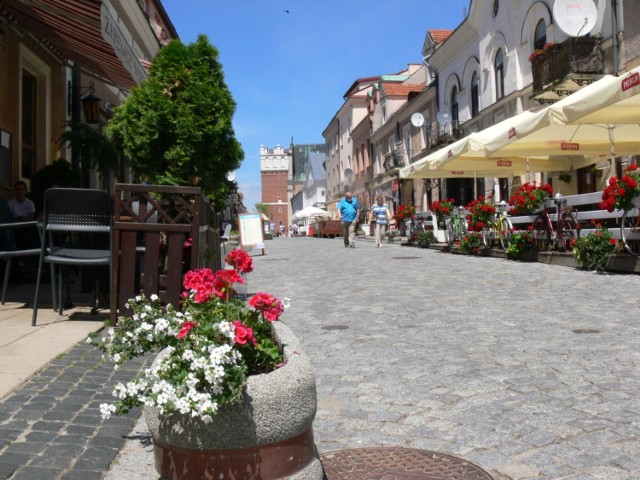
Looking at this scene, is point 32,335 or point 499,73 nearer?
point 32,335

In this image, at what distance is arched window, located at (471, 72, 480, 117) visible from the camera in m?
27.3

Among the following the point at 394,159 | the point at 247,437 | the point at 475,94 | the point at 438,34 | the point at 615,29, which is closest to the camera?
the point at 247,437

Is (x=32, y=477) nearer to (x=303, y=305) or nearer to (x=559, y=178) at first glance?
(x=303, y=305)

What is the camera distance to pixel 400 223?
1026 inches

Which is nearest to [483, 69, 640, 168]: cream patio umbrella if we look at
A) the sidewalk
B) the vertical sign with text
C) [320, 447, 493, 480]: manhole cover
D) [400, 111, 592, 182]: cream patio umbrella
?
[400, 111, 592, 182]: cream patio umbrella

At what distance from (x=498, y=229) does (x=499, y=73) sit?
10.9 m

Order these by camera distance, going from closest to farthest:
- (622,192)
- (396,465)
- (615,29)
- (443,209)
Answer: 1. (396,465)
2. (622,192)
3. (615,29)
4. (443,209)

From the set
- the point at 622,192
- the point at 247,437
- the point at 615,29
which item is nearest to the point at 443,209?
the point at 615,29

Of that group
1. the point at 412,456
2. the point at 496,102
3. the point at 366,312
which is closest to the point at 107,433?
the point at 412,456

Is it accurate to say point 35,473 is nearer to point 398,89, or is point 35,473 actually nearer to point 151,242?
point 151,242

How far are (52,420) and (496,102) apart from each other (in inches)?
904

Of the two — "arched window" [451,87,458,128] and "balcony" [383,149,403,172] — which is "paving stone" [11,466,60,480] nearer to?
"arched window" [451,87,458,128]

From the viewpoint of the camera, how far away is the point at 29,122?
11.1m

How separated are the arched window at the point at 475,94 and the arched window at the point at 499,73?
6.67 ft
